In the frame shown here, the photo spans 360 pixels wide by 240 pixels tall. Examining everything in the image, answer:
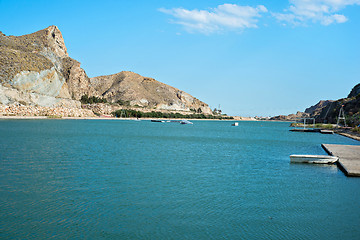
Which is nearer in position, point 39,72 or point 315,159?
point 315,159

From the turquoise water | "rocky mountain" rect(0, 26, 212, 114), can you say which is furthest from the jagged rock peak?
the turquoise water

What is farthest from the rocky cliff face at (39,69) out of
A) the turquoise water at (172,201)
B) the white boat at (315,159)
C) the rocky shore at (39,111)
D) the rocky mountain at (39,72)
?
the white boat at (315,159)

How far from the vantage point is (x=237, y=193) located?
1192 cm

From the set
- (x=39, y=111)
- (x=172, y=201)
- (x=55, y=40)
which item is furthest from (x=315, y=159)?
(x=55, y=40)

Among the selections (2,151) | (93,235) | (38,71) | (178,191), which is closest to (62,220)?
(93,235)

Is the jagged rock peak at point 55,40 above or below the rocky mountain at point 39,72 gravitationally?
above

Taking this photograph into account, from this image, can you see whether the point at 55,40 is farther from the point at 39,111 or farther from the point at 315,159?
the point at 315,159

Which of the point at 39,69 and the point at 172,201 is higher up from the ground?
the point at 39,69

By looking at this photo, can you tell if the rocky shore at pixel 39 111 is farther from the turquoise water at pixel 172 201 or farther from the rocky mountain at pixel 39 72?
the turquoise water at pixel 172 201

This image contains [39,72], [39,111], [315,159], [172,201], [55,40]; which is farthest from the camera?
[55,40]

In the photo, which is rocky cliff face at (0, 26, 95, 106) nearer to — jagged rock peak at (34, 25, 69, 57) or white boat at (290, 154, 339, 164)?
jagged rock peak at (34, 25, 69, 57)

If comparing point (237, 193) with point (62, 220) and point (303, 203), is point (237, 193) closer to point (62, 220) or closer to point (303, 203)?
point (303, 203)

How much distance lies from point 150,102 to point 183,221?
188285 mm

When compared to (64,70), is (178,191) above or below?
below
